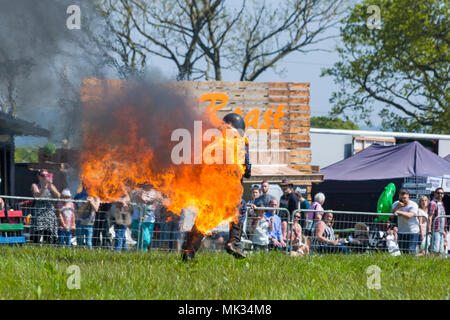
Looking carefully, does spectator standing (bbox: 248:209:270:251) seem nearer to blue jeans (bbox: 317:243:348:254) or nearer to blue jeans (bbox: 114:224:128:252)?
blue jeans (bbox: 317:243:348:254)

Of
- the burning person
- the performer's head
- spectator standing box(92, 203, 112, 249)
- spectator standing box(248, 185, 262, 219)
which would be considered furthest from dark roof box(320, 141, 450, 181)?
the performer's head

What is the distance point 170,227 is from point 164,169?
3.98m

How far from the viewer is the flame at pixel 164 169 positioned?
912 cm

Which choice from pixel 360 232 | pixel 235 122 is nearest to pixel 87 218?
pixel 235 122

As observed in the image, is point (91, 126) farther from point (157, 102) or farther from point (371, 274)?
point (371, 274)

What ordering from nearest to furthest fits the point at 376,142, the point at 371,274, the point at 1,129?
the point at 371,274, the point at 1,129, the point at 376,142

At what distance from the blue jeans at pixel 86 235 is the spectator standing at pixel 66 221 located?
23 centimetres

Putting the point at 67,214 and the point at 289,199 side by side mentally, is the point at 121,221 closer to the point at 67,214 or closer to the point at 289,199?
the point at 67,214

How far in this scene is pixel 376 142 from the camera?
77.8 ft

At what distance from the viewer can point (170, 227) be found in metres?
13.1

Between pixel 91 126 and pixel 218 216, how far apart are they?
7.49ft

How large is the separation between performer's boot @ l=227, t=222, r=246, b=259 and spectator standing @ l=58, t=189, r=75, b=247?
430 centimetres

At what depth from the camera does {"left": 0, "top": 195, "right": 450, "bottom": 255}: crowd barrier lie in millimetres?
12672

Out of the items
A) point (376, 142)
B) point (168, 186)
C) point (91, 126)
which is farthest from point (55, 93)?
point (376, 142)
